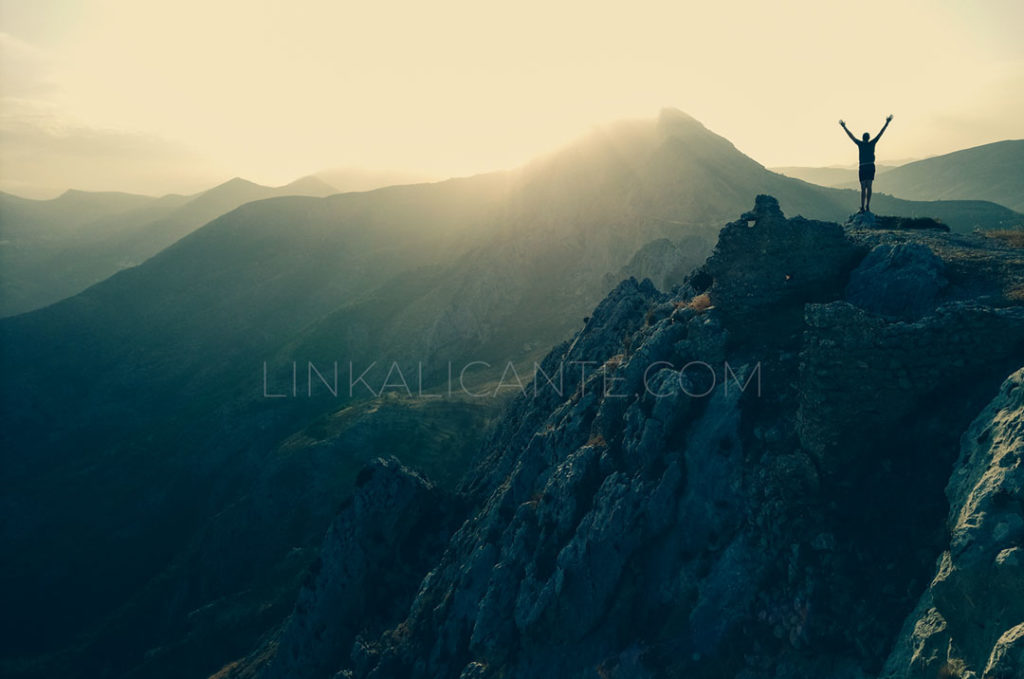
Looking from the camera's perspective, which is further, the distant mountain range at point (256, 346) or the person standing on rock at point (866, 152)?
the distant mountain range at point (256, 346)

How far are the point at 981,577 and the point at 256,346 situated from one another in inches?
4411

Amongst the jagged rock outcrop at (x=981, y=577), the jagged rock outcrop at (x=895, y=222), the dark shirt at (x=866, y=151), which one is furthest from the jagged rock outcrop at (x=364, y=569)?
the dark shirt at (x=866, y=151)

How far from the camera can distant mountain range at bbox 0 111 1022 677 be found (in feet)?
179

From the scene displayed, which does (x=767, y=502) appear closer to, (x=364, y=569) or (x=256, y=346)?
(x=364, y=569)

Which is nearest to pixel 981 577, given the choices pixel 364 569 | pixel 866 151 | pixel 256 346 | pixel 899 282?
pixel 899 282

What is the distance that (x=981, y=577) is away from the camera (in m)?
11.3

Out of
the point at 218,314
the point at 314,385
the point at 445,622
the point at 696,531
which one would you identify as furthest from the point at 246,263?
the point at 696,531

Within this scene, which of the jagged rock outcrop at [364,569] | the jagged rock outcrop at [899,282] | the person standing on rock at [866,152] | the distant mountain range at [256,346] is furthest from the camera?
the distant mountain range at [256,346]

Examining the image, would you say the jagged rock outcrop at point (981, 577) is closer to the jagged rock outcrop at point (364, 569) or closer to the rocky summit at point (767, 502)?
the rocky summit at point (767, 502)

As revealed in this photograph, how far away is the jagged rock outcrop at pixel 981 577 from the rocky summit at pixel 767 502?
4cm

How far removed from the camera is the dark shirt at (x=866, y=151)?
84.8ft

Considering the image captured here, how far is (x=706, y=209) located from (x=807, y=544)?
94414 mm

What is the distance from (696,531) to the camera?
18.8 metres

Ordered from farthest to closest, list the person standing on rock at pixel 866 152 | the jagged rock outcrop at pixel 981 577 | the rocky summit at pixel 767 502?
the person standing on rock at pixel 866 152
the rocky summit at pixel 767 502
the jagged rock outcrop at pixel 981 577
